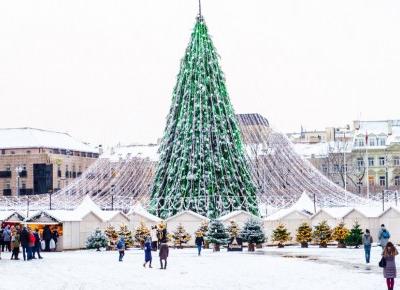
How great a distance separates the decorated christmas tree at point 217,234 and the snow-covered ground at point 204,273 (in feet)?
23.5

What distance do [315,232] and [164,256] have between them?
21043mm

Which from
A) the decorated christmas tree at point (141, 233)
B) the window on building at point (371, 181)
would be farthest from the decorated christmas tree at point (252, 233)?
the window on building at point (371, 181)

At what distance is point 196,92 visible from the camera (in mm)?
59938

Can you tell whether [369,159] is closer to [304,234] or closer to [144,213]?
[304,234]

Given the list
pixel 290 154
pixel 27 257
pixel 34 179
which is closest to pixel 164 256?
pixel 27 257

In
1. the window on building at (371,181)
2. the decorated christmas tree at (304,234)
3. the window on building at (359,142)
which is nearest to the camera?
the decorated christmas tree at (304,234)

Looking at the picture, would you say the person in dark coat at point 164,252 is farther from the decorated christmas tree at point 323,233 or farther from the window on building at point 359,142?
the window on building at point 359,142

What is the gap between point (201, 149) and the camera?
5909 centimetres

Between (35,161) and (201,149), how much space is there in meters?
70.9

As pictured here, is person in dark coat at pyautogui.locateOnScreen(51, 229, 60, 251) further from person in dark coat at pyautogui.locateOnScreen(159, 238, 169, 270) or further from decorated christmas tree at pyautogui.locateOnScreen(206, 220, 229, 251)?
person in dark coat at pyautogui.locateOnScreen(159, 238, 169, 270)

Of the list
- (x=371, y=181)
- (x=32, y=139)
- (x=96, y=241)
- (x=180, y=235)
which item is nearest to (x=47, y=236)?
(x=96, y=241)

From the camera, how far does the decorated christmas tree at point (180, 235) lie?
56.8m

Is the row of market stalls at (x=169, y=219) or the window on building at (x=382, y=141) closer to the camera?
the row of market stalls at (x=169, y=219)

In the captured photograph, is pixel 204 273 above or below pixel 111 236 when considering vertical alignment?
below
